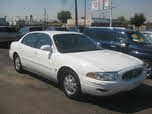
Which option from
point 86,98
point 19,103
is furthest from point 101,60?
point 19,103

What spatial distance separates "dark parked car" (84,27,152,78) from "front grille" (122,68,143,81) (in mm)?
2065

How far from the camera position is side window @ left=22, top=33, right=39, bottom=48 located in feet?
18.7

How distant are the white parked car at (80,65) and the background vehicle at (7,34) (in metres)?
9.60

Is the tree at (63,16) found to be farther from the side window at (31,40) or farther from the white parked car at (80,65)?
the white parked car at (80,65)

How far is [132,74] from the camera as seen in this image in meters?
4.14

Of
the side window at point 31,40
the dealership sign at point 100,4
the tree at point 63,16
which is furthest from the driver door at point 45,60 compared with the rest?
the tree at point 63,16

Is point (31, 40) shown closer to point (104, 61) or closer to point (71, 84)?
point (71, 84)

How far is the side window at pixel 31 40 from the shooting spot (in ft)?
18.7

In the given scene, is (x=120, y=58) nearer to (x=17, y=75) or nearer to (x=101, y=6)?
(x=17, y=75)

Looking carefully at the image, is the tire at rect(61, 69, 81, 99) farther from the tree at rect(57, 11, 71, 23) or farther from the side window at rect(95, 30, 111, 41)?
the tree at rect(57, 11, 71, 23)

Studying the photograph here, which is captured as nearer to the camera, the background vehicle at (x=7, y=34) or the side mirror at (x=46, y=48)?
the side mirror at (x=46, y=48)

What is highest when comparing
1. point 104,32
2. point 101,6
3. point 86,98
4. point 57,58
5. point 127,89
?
point 101,6

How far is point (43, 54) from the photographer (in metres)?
5.07

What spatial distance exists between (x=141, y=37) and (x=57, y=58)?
4.18 m
